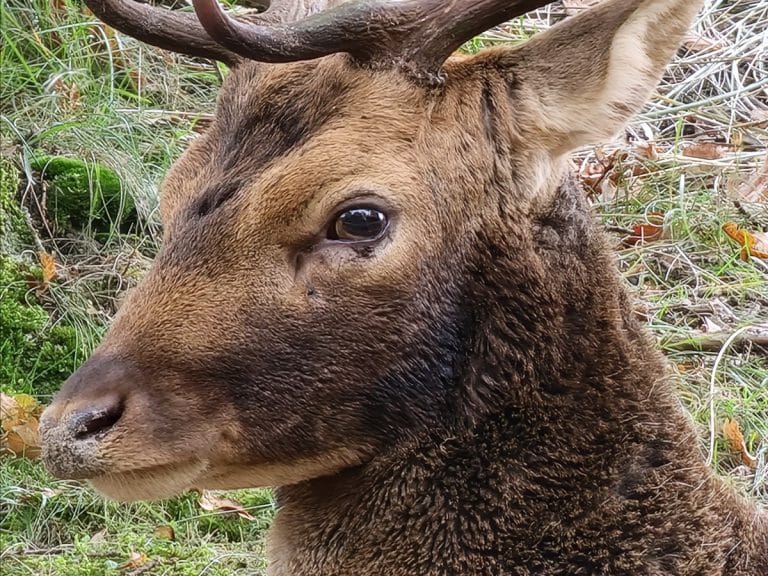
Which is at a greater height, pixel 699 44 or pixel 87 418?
pixel 87 418

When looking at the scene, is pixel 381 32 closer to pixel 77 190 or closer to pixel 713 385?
pixel 713 385

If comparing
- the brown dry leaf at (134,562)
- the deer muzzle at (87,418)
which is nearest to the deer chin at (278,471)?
the deer muzzle at (87,418)

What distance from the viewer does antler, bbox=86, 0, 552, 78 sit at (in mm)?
2328

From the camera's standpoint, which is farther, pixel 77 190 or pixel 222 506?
pixel 77 190

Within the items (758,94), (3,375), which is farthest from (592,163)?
(3,375)

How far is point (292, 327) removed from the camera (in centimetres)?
238

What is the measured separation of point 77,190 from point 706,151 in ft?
10.0

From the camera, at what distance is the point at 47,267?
514 centimetres

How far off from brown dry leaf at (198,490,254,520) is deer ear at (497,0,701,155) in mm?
2440

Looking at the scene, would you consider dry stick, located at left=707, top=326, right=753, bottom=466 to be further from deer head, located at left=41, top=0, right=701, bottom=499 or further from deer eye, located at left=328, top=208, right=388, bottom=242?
deer eye, located at left=328, top=208, right=388, bottom=242

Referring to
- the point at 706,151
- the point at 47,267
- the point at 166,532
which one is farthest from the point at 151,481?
the point at 706,151

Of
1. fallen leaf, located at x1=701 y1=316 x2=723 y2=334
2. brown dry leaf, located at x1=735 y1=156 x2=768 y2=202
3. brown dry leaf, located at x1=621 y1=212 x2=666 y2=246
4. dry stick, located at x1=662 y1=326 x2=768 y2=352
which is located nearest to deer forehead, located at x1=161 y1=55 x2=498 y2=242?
dry stick, located at x1=662 y1=326 x2=768 y2=352

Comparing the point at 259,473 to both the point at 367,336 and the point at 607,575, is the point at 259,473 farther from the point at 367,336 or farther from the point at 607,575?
the point at 607,575

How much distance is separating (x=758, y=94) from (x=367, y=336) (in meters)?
4.45
